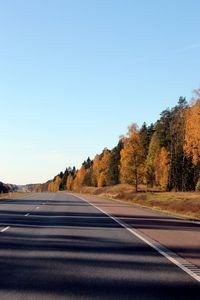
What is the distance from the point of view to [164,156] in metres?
108

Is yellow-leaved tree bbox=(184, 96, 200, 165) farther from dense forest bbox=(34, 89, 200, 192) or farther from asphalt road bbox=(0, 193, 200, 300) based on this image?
asphalt road bbox=(0, 193, 200, 300)

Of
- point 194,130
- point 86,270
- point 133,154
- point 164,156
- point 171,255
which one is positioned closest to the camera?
point 86,270

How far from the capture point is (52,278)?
31.0 ft

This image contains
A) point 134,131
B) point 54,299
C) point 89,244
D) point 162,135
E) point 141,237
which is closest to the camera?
point 54,299

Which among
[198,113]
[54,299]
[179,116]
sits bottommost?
[54,299]

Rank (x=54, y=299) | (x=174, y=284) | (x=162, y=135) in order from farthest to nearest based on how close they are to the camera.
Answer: (x=162, y=135) → (x=174, y=284) → (x=54, y=299)

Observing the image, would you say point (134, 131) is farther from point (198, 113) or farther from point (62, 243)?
point (62, 243)

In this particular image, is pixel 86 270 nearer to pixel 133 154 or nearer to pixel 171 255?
pixel 171 255

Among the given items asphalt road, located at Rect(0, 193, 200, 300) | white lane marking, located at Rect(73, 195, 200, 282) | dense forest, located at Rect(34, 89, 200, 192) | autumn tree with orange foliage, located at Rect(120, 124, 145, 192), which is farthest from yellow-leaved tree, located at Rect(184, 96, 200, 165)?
asphalt road, located at Rect(0, 193, 200, 300)

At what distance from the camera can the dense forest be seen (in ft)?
218

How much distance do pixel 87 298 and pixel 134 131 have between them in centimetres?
7556

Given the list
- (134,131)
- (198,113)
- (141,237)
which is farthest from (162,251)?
(134,131)

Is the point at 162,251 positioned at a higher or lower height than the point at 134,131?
lower

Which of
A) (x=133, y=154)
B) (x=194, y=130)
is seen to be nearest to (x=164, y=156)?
(x=133, y=154)
